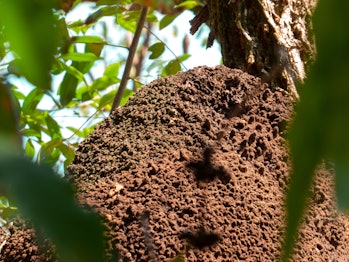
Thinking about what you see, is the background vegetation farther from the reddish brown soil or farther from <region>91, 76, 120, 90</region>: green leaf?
<region>91, 76, 120, 90</region>: green leaf

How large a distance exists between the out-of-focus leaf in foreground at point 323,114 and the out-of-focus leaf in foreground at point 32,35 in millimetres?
169

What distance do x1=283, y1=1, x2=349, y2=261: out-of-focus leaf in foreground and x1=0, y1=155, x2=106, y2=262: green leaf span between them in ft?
0.42

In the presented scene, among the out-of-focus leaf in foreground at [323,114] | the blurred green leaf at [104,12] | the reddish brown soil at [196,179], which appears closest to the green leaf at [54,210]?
the out-of-focus leaf in foreground at [323,114]

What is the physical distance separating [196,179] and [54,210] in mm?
669

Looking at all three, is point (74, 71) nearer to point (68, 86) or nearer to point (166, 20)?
point (68, 86)

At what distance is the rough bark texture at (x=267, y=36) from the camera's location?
151 cm

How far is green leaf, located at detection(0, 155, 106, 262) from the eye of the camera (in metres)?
0.42

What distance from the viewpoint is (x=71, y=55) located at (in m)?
2.70

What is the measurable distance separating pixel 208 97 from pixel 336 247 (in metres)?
0.37

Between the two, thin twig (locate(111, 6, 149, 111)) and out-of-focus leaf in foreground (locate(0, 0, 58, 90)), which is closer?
out-of-focus leaf in foreground (locate(0, 0, 58, 90))

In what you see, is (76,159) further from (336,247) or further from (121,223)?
(336,247)

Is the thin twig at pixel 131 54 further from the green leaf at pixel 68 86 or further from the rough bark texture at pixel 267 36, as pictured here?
the rough bark texture at pixel 267 36

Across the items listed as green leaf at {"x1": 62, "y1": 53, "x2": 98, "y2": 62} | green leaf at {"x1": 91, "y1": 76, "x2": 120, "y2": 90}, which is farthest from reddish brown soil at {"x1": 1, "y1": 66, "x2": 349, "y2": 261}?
green leaf at {"x1": 91, "y1": 76, "x2": 120, "y2": 90}

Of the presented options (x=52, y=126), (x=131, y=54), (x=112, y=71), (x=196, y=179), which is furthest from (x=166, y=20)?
(x=196, y=179)
